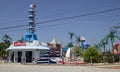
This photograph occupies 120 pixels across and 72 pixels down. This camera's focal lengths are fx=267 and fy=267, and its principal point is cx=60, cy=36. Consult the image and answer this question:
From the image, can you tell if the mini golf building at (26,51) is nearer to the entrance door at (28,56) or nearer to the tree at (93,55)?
the entrance door at (28,56)

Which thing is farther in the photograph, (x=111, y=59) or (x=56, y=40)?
(x=56, y=40)

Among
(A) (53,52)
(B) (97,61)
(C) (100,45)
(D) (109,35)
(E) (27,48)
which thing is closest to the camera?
(B) (97,61)

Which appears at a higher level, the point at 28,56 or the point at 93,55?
the point at 93,55

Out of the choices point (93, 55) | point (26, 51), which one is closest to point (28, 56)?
point (26, 51)

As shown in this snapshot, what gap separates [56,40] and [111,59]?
35625 millimetres

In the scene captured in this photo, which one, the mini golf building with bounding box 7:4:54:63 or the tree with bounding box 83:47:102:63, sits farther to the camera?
the mini golf building with bounding box 7:4:54:63

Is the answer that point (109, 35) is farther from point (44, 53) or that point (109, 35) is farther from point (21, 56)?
point (21, 56)

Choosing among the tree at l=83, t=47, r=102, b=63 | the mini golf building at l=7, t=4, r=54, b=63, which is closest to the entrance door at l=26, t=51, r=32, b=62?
the mini golf building at l=7, t=4, r=54, b=63

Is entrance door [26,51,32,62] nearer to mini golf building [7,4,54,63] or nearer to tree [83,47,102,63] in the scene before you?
mini golf building [7,4,54,63]

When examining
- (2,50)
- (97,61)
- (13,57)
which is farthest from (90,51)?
(2,50)

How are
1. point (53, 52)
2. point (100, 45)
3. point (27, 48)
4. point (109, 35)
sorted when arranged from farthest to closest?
point (100, 45) → point (109, 35) → point (53, 52) → point (27, 48)

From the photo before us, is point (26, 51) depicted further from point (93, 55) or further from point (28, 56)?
point (93, 55)

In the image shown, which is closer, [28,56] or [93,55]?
[93,55]

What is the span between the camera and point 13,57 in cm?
6072
